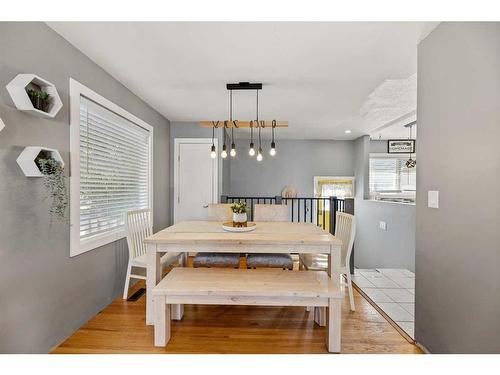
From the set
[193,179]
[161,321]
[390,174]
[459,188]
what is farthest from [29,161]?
[390,174]

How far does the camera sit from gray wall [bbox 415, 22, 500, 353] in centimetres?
147

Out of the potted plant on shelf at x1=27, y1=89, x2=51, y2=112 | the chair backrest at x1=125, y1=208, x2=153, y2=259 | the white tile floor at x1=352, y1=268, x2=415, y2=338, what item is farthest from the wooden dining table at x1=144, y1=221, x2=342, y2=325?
the potted plant on shelf at x1=27, y1=89, x2=51, y2=112

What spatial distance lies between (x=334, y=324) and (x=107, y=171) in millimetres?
2557

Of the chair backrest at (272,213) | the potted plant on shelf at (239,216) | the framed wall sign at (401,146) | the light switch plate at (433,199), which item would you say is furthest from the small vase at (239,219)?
the framed wall sign at (401,146)

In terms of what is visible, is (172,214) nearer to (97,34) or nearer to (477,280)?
(97,34)

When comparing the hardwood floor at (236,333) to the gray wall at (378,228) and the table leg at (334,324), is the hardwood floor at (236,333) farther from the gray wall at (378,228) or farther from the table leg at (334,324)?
the gray wall at (378,228)

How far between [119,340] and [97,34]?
94.4 inches

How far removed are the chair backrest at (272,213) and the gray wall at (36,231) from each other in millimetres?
2015

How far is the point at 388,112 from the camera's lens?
14.0 ft

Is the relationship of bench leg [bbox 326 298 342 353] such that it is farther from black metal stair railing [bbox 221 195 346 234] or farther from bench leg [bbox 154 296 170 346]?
black metal stair railing [bbox 221 195 346 234]

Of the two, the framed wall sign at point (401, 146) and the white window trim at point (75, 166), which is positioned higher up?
the framed wall sign at point (401, 146)

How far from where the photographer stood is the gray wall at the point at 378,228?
4.37m

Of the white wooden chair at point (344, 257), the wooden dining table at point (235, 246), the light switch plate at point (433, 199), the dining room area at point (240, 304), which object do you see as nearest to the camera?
the light switch plate at point (433, 199)
